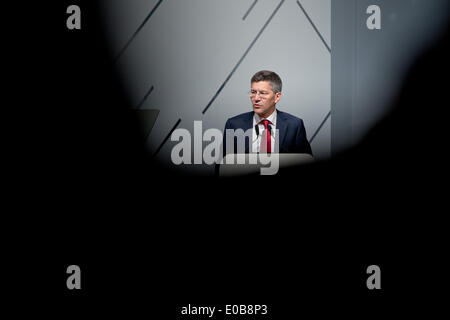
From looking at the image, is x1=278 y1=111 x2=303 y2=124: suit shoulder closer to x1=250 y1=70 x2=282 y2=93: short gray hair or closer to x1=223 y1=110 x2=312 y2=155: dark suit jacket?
x1=223 y1=110 x2=312 y2=155: dark suit jacket

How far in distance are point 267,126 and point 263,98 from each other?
0.70 feet

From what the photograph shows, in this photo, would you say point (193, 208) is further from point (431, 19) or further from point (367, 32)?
point (431, 19)

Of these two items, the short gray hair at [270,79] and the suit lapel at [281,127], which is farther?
the short gray hair at [270,79]

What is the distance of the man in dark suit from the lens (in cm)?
186

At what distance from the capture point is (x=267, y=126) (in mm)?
1938

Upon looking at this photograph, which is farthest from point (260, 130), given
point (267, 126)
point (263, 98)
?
point (263, 98)

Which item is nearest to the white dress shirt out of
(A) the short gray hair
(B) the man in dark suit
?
(B) the man in dark suit

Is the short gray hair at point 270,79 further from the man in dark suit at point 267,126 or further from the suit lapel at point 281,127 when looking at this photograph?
the suit lapel at point 281,127

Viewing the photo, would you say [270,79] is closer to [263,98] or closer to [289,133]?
[263,98]

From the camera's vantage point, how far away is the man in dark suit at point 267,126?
73.4 inches

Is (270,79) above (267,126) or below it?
above

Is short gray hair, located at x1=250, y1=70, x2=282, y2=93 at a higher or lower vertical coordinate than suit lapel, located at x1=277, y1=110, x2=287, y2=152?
higher

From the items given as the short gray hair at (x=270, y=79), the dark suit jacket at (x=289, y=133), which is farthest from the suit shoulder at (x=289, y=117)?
the short gray hair at (x=270, y=79)
